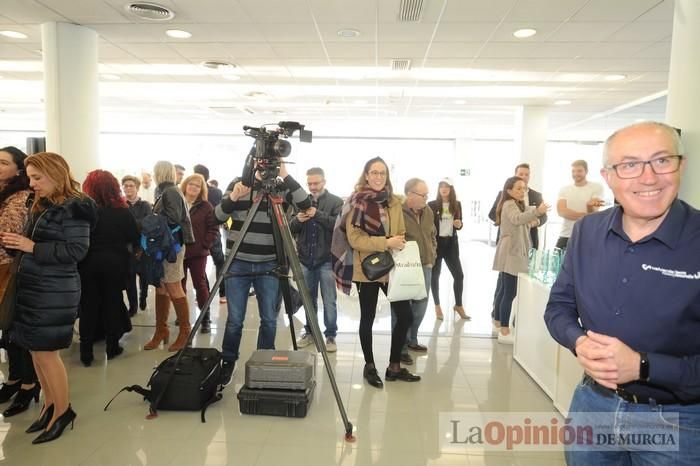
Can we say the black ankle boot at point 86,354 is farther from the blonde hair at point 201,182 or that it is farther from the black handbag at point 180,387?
the blonde hair at point 201,182

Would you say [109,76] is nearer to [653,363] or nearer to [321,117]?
[321,117]

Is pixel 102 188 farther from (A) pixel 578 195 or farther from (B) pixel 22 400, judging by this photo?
(A) pixel 578 195

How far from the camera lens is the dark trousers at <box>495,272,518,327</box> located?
4.22 m

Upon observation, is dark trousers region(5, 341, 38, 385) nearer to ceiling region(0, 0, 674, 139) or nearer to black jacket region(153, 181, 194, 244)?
black jacket region(153, 181, 194, 244)

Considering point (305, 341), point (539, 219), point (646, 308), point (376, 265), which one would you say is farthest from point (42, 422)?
point (539, 219)

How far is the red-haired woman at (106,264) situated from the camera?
3537 mm

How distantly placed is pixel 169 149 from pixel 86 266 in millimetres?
13114

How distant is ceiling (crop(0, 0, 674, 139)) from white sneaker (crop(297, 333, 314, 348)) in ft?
9.62

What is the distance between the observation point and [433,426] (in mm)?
2740

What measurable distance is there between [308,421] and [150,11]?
148 inches

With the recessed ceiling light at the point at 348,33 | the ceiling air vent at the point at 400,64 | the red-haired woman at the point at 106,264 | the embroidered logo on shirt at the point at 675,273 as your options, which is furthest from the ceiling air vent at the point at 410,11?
the embroidered logo on shirt at the point at 675,273

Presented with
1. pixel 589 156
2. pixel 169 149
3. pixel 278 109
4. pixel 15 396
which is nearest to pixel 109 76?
pixel 278 109

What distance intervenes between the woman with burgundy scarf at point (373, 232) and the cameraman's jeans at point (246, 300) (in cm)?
58

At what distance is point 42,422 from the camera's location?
260 cm
